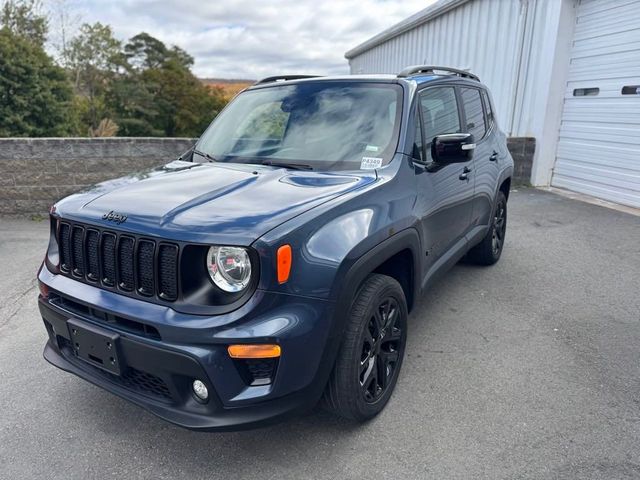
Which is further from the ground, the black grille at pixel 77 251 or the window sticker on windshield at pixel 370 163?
the window sticker on windshield at pixel 370 163

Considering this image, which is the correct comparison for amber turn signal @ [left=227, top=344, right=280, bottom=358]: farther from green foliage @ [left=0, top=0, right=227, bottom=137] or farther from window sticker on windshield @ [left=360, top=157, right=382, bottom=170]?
green foliage @ [left=0, top=0, right=227, bottom=137]

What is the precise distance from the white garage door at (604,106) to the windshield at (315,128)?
241 inches

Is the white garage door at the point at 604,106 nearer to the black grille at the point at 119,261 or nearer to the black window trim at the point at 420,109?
the black window trim at the point at 420,109

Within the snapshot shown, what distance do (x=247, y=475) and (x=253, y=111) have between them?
2.52 metres

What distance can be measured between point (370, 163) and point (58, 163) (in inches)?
227

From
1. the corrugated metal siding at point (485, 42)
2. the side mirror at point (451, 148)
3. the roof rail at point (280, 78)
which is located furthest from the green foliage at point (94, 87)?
the side mirror at point (451, 148)

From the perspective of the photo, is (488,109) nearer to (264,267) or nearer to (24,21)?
(264,267)

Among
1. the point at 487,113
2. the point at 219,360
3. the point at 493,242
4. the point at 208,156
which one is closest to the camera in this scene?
the point at 219,360

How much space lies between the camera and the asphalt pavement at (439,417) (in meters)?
2.28

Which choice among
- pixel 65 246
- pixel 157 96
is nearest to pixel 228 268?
pixel 65 246

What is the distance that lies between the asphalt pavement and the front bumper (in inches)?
16.2

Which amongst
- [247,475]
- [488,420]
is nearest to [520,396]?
[488,420]

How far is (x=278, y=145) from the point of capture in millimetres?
3197

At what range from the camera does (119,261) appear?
7.16 ft
